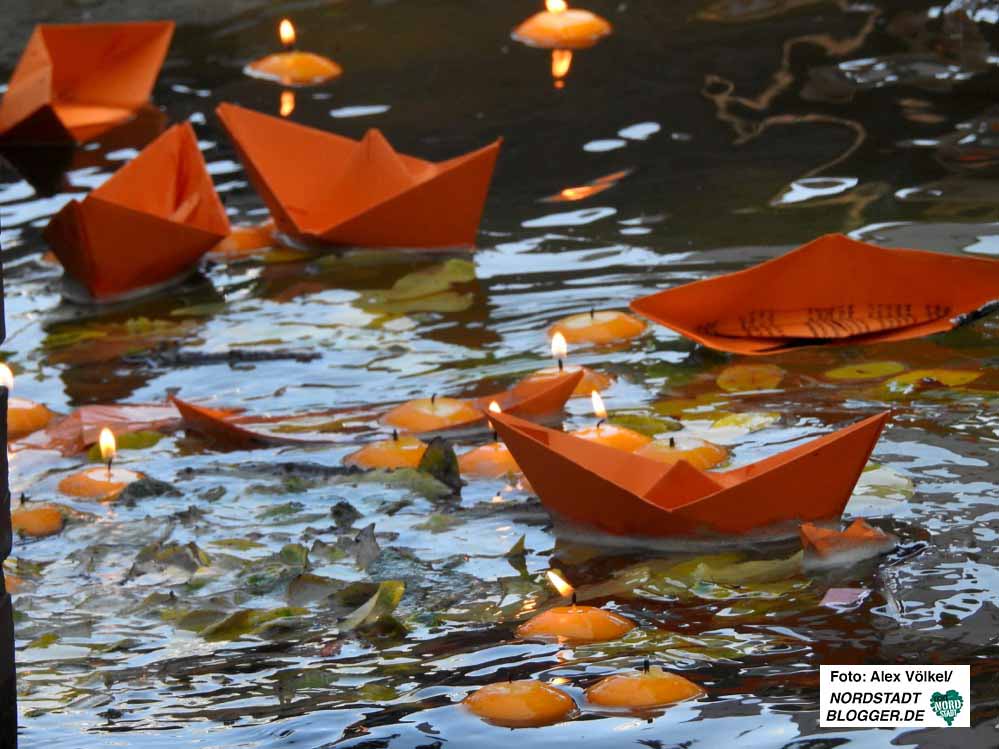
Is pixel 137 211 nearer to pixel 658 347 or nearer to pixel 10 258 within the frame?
pixel 10 258

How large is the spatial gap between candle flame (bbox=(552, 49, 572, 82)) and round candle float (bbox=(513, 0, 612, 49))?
0.18 ft

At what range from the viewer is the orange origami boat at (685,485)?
3.01 m

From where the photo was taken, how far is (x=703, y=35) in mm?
7121

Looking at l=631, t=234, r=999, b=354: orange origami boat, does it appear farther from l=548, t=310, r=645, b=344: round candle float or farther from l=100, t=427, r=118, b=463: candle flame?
l=100, t=427, r=118, b=463: candle flame

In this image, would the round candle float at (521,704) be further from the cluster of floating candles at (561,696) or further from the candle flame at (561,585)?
the candle flame at (561,585)

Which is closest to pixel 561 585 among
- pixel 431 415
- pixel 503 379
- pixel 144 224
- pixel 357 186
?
pixel 431 415

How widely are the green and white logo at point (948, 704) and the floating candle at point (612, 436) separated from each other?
1.20 meters

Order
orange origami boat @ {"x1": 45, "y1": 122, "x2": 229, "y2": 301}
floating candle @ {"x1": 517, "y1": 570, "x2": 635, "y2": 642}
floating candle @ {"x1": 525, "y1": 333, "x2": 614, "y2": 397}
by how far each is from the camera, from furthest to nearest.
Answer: orange origami boat @ {"x1": 45, "y1": 122, "x2": 229, "y2": 301} → floating candle @ {"x1": 525, "y1": 333, "x2": 614, "y2": 397} → floating candle @ {"x1": 517, "y1": 570, "x2": 635, "y2": 642}

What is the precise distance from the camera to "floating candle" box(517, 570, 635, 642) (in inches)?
108

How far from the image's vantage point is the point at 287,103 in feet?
22.8

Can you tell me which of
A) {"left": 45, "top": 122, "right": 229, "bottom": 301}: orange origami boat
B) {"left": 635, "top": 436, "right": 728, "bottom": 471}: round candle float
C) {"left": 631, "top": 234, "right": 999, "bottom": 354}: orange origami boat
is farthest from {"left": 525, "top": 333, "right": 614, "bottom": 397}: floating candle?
{"left": 45, "top": 122, "right": 229, "bottom": 301}: orange origami boat

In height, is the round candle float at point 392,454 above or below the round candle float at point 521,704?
above

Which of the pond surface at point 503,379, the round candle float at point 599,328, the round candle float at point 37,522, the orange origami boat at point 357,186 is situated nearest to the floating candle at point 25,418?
the pond surface at point 503,379

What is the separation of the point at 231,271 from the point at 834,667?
10.7 feet
